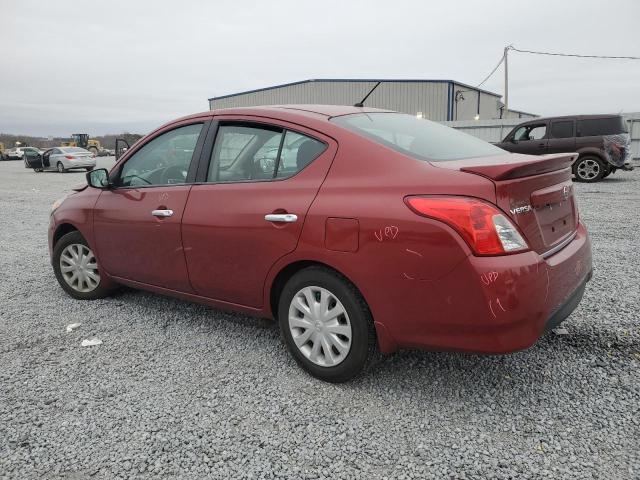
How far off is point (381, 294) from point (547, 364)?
4.17 feet

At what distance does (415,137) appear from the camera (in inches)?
117

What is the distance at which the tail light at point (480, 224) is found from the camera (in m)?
2.19

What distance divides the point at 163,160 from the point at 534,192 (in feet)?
8.56

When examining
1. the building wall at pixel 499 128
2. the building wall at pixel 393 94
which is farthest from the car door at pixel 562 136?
the building wall at pixel 393 94

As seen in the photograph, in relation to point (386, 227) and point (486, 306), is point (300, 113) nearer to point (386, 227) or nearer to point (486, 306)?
point (386, 227)

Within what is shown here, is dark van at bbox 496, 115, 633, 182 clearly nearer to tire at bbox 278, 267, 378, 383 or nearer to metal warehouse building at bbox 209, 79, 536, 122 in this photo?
tire at bbox 278, 267, 378, 383

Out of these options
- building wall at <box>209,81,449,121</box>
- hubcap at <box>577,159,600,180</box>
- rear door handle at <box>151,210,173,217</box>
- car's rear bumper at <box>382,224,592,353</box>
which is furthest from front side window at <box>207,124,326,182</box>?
building wall at <box>209,81,449,121</box>

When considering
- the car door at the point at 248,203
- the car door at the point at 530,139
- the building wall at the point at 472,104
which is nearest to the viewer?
the car door at the point at 248,203

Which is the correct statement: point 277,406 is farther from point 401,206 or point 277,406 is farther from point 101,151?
point 101,151

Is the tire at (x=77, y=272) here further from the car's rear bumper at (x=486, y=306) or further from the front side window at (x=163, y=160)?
the car's rear bumper at (x=486, y=306)

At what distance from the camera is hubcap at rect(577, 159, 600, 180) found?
12570mm

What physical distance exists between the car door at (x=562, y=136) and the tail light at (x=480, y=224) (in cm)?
1196

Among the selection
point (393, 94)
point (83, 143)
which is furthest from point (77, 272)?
point (83, 143)

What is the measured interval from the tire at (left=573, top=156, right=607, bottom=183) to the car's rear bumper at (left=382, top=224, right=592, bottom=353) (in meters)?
11.8
